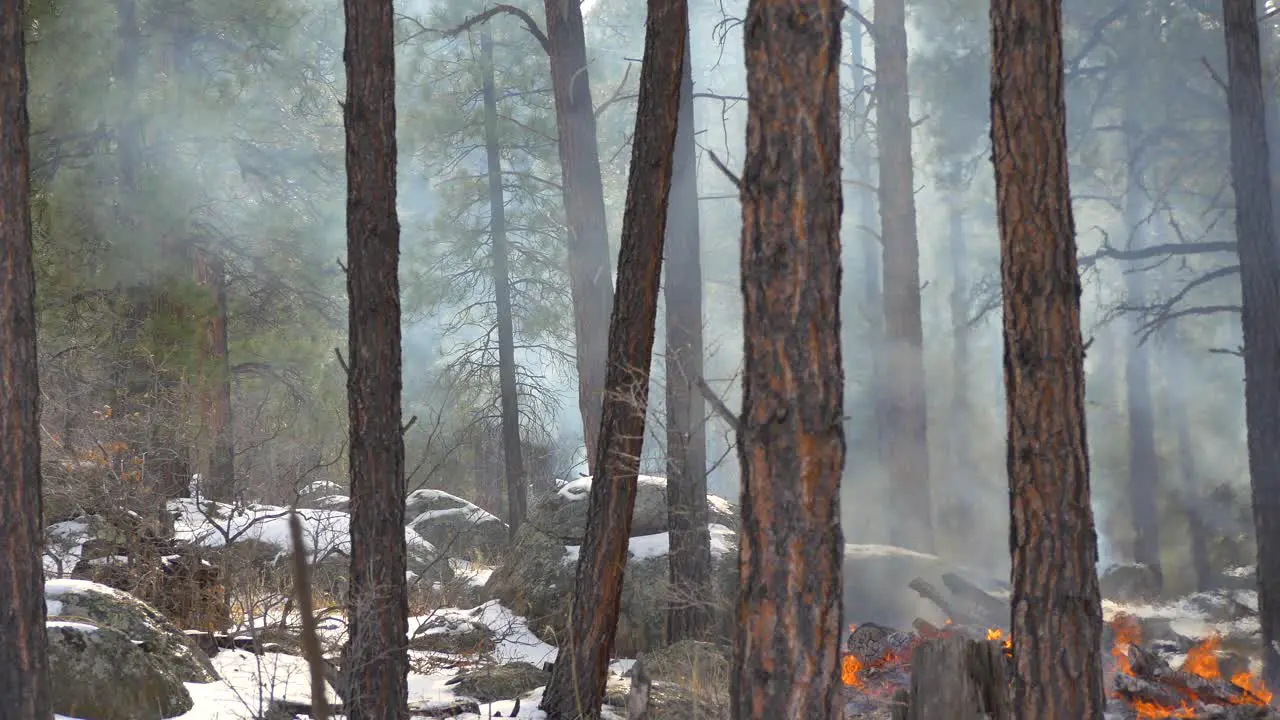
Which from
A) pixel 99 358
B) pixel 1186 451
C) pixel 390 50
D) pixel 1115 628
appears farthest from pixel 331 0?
pixel 1186 451

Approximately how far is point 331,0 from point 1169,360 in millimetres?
19523

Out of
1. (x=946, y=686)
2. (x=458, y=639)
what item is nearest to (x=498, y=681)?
(x=458, y=639)

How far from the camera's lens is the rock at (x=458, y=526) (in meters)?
17.1

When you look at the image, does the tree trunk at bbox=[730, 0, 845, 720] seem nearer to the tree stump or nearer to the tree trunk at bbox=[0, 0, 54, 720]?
the tree stump

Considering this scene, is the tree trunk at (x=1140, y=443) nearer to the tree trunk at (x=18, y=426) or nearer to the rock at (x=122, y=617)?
the rock at (x=122, y=617)

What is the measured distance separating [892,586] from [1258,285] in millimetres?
4649

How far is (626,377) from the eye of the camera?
799 cm

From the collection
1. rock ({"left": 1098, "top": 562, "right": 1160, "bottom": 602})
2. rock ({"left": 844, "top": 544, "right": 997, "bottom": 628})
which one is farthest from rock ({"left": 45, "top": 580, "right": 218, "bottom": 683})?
rock ({"left": 1098, "top": 562, "right": 1160, "bottom": 602})

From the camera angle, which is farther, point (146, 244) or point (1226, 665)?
point (146, 244)

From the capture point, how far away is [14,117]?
698cm

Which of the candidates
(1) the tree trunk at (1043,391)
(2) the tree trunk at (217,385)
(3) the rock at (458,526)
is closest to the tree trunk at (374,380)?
(1) the tree trunk at (1043,391)

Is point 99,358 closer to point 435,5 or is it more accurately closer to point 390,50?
point 390,50

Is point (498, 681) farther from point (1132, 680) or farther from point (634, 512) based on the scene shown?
point (1132, 680)

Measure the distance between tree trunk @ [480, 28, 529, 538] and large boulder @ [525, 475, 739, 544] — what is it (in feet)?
14.1
